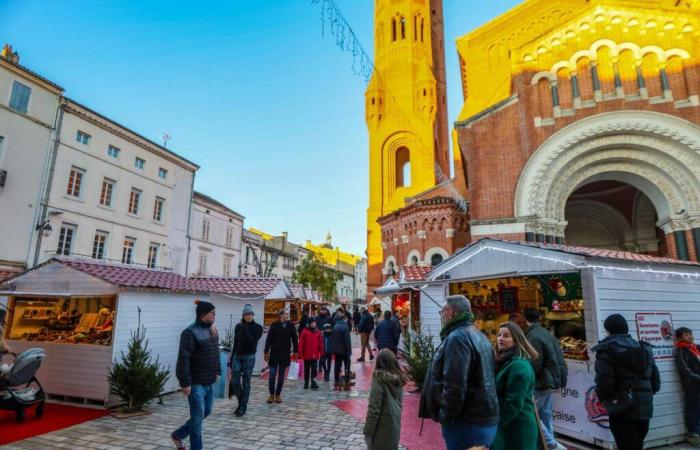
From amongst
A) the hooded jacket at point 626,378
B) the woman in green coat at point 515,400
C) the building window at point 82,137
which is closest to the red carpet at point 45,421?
the woman in green coat at point 515,400

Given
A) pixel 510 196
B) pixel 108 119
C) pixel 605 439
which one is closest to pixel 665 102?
pixel 510 196

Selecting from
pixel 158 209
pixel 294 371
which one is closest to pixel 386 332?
pixel 294 371

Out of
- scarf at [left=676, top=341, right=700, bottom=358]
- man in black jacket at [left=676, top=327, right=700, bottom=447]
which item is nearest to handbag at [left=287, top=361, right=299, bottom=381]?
man in black jacket at [left=676, top=327, right=700, bottom=447]

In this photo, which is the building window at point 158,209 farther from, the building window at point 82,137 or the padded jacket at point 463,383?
the padded jacket at point 463,383

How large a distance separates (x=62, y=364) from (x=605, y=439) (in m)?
9.97

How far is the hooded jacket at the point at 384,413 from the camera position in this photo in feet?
12.0

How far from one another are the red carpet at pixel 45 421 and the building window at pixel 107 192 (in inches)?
662

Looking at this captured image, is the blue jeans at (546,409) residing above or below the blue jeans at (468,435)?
below

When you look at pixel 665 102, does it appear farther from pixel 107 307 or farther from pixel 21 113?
pixel 21 113

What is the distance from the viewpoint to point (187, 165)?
27.4 meters

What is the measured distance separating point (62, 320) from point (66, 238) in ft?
38.4

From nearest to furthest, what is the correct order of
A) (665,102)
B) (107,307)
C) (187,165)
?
1. (107,307)
2. (665,102)
3. (187,165)

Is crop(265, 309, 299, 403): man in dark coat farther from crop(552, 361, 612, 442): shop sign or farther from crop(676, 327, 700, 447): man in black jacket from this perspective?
crop(676, 327, 700, 447): man in black jacket

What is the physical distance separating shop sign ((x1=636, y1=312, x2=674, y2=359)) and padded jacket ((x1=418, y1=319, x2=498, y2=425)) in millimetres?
4292
